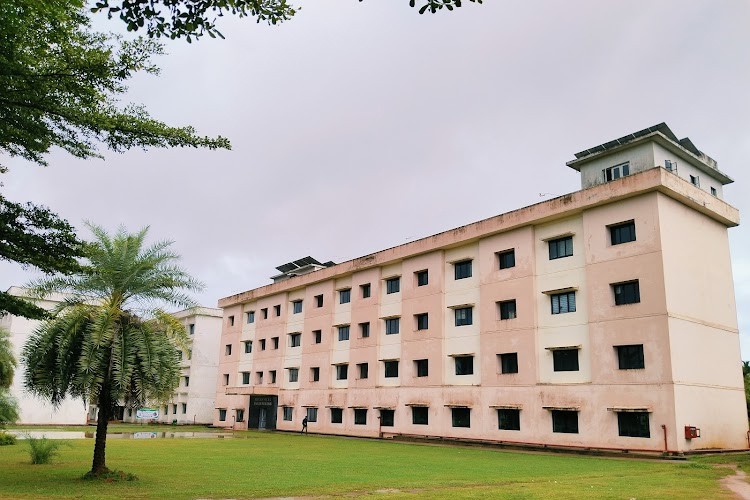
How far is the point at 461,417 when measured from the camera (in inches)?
1422

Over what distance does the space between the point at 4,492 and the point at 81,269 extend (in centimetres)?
502

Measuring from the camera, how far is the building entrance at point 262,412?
5181 cm

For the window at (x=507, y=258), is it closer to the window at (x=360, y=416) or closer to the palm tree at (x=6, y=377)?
the window at (x=360, y=416)

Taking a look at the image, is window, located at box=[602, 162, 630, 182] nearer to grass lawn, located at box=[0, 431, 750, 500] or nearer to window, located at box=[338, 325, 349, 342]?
grass lawn, located at box=[0, 431, 750, 500]

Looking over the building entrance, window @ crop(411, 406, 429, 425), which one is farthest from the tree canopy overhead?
the building entrance

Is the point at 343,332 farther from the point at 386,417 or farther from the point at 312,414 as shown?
the point at 386,417

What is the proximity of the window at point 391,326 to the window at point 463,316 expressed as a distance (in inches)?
218

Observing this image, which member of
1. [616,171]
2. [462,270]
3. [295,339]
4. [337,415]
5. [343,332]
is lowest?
[337,415]

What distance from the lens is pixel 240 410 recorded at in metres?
55.4

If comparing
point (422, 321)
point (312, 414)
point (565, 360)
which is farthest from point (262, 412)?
point (565, 360)

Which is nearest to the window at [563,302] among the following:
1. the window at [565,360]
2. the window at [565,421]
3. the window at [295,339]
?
the window at [565,360]

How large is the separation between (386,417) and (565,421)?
13.7 m

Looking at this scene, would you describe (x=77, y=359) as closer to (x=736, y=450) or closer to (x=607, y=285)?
(x=607, y=285)

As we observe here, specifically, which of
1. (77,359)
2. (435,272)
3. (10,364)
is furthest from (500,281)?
(10,364)
